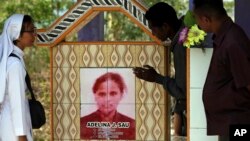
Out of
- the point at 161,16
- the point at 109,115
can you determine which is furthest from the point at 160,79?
the point at 109,115

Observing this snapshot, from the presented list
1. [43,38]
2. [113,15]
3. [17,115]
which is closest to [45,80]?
[113,15]

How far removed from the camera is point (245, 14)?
5410mm

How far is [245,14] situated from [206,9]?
1.73 m

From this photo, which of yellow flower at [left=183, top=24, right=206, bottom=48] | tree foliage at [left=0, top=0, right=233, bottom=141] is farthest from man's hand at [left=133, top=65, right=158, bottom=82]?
tree foliage at [left=0, top=0, right=233, bottom=141]

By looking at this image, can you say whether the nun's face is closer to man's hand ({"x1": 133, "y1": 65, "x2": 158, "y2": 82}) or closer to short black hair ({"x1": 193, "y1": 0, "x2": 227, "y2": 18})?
man's hand ({"x1": 133, "y1": 65, "x2": 158, "y2": 82})

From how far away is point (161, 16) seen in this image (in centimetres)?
448

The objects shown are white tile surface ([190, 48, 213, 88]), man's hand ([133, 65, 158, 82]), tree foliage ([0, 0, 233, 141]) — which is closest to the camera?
white tile surface ([190, 48, 213, 88])

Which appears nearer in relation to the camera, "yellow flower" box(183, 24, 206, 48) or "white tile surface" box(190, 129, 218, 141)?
"yellow flower" box(183, 24, 206, 48)

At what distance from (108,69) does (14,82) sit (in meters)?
0.97

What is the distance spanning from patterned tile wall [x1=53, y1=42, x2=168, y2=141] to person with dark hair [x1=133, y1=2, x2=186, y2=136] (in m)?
0.18

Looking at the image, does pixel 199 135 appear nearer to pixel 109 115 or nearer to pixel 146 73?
pixel 146 73

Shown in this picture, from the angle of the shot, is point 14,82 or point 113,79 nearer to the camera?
point 14,82

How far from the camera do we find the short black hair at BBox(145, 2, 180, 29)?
177 inches

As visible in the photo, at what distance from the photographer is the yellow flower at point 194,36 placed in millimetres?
4215
